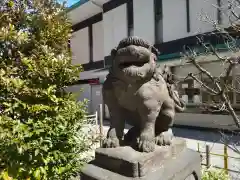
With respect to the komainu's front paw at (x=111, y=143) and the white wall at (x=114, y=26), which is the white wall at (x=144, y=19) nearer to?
the white wall at (x=114, y=26)

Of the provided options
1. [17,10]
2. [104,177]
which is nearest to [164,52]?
[17,10]

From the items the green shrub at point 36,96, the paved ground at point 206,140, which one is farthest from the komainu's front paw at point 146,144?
the paved ground at point 206,140

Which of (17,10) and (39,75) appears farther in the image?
(17,10)

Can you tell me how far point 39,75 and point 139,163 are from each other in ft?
5.37

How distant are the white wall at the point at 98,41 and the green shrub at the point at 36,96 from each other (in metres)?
11.3

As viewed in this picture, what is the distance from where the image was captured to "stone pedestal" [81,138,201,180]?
1770mm

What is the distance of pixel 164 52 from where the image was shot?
33.9 feet

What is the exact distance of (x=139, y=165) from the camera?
1.75 metres

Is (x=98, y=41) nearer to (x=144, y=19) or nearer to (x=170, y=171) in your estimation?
(x=144, y=19)

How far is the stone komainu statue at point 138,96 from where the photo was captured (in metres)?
1.85

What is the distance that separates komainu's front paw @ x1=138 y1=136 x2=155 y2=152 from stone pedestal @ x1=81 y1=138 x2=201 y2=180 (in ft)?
0.12

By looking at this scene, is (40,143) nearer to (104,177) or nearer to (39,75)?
(39,75)

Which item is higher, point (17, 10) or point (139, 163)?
point (17, 10)

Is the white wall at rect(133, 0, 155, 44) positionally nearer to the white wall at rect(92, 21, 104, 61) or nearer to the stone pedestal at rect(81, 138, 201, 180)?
the white wall at rect(92, 21, 104, 61)
